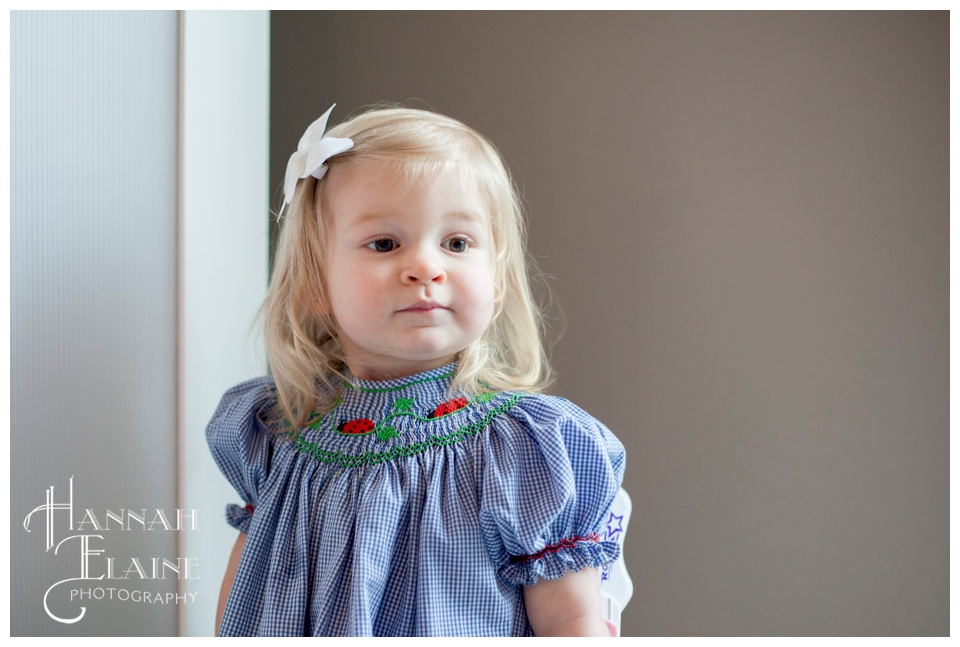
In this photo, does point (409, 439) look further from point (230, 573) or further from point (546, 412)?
point (230, 573)

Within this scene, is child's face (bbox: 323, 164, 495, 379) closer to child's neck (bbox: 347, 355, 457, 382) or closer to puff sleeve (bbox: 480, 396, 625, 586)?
child's neck (bbox: 347, 355, 457, 382)

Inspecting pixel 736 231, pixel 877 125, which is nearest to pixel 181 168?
pixel 736 231

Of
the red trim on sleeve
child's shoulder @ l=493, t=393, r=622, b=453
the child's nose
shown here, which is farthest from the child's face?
the red trim on sleeve

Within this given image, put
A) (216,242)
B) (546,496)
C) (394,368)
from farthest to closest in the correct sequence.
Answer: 1. (216,242)
2. (394,368)
3. (546,496)

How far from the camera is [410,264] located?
0.94 metres

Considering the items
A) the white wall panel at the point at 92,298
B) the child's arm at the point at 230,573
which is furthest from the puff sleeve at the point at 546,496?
the white wall panel at the point at 92,298

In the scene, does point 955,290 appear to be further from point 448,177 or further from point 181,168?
point 181,168

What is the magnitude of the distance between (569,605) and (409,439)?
0.26 metres

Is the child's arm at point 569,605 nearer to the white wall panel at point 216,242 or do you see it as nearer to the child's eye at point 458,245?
the child's eye at point 458,245

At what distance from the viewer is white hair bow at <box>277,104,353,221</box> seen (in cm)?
98

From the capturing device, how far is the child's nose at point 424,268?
0.93 meters

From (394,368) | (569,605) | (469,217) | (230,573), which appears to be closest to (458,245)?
(469,217)

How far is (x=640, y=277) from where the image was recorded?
1296 millimetres

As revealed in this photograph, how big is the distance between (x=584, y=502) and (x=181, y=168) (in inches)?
28.4
